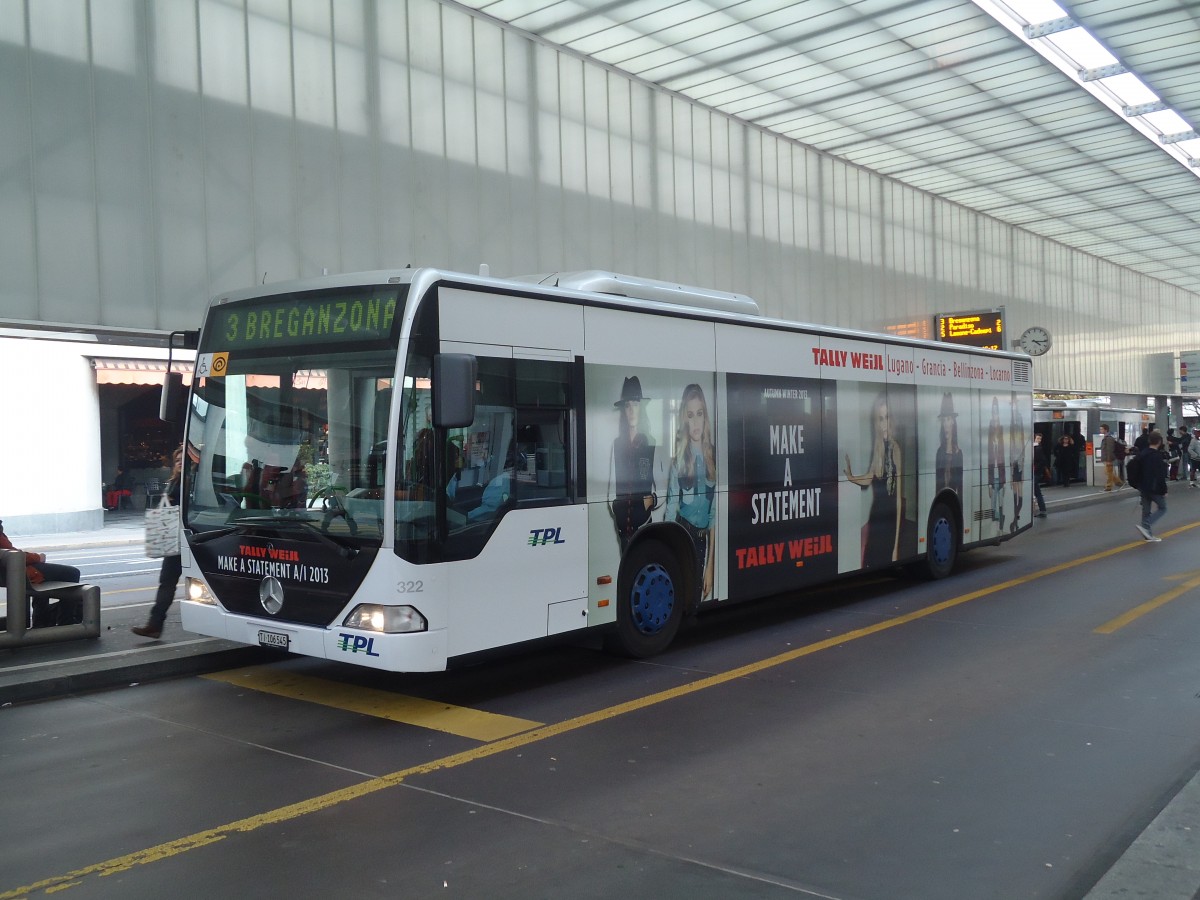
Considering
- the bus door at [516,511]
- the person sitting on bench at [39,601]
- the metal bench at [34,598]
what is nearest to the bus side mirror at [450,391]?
the bus door at [516,511]

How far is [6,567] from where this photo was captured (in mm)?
8531

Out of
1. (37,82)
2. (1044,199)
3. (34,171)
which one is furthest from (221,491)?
(1044,199)

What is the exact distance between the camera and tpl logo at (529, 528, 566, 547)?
24.1 feet

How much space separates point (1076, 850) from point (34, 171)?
36.8ft

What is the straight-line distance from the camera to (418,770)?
5773mm

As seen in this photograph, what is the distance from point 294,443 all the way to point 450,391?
1.35 m

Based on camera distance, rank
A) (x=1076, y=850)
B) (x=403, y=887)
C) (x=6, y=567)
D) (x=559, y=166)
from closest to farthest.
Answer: (x=403, y=887) < (x=1076, y=850) < (x=6, y=567) < (x=559, y=166)

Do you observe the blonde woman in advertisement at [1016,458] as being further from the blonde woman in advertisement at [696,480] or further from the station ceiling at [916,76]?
the blonde woman in advertisement at [696,480]

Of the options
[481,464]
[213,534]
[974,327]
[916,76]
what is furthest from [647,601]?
[974,327]

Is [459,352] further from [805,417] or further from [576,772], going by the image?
[805,417]

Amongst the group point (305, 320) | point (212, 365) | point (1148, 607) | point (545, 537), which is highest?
point (305, 320)

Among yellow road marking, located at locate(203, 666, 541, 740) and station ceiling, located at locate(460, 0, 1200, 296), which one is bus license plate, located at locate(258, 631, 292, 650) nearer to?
yellow road marking, located at locate(203, 666, 541, 740)

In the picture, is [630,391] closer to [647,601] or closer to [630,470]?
[630,470]

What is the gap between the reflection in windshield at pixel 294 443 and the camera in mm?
6684
